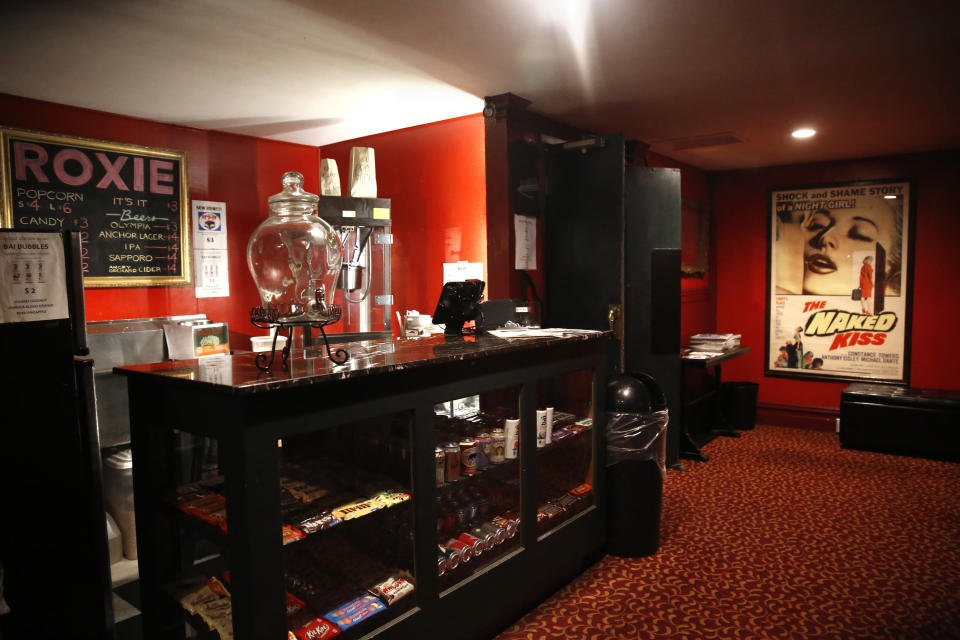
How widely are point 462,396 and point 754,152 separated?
433 cm

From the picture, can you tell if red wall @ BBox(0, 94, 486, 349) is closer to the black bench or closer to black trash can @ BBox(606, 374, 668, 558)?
black trash can @ BBox(606, 374, 668, 558)

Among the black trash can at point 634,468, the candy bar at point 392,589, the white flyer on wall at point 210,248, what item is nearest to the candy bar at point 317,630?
the candy bar at point 392,589

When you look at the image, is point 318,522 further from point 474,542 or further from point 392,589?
point 474,542

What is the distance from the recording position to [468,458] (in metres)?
2.36

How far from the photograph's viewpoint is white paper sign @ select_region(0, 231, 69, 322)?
6.18ft

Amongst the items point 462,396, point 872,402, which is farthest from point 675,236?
point 462,396

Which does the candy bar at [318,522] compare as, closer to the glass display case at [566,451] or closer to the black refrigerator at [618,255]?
the glass display case at [566,451]

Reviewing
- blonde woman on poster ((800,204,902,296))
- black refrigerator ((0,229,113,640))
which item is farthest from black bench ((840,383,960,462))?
black refrigerator ((0,229,113,640))

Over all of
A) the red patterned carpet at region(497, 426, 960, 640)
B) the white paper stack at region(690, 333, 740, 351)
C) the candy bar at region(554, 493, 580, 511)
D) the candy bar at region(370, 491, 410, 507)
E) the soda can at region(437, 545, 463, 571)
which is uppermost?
the white paper stack at region(690, 333, 740, 351)

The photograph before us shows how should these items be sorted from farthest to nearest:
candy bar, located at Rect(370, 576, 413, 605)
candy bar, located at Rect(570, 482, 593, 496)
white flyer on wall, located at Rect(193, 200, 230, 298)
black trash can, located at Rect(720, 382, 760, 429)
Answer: black trash can, located at Rect(720, 382, 760, 429), white flyer on wall, located at Rect(193, 200, 230, 298), candy bar, located at Rect(570, 482, 593, 496), candy bar, located at Rect(370, 576, 413, 605)

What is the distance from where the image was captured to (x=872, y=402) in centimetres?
498

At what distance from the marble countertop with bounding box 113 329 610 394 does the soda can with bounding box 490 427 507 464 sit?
370 millimetres

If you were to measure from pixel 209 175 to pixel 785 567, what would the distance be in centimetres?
435

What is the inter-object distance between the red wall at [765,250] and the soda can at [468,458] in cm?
482
